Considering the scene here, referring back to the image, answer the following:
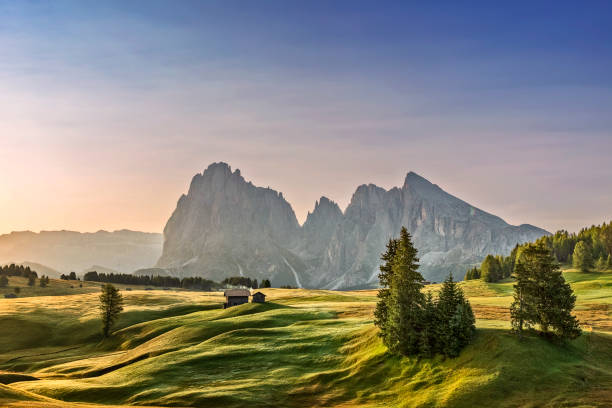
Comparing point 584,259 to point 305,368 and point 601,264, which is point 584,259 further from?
point 305,368

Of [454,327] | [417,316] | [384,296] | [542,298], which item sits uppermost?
[542,298]

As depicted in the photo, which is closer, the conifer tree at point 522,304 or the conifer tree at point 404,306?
the conifer tree at point 522,304

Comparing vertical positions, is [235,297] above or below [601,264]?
below

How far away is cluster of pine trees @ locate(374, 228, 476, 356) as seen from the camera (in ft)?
195

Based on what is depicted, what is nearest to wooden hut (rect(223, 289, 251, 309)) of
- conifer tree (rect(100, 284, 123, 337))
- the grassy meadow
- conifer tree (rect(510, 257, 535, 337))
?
the grassy meadow

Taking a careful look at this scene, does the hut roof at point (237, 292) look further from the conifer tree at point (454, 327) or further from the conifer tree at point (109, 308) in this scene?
the conifer tree at point (454, 327)

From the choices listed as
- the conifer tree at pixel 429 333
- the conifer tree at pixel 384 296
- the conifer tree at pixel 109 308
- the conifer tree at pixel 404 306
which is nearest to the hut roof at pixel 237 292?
the conifer tree at pixel 109 308

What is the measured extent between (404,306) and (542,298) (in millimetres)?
17685

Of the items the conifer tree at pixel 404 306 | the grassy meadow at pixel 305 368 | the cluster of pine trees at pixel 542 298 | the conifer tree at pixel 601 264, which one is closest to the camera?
the grassy meadow at pixel 305 368

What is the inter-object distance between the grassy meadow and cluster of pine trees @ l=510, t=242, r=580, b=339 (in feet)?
7.23

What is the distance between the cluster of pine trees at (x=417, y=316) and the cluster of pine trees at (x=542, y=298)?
6.88m

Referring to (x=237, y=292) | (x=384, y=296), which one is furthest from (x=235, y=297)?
(x=384, y=296)

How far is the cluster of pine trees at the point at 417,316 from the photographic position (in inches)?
2345

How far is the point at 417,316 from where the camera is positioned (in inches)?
2559
